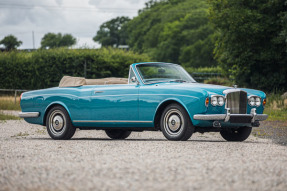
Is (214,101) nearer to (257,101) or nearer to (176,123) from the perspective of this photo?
(176,123)

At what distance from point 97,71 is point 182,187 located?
27.2 metres

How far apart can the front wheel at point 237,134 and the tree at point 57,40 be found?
334ft

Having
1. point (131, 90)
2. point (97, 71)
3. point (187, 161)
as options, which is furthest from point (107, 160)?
point (97, 71)

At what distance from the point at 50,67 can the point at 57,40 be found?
79710 millimetres

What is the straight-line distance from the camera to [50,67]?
32062 millimetres

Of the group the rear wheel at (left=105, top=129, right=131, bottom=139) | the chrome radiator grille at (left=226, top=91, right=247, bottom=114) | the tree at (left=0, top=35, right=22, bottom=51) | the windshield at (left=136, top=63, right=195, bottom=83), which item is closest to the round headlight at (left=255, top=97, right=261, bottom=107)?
the chrome radiator grille at (left=226, top=91, right=247, bottom=114)

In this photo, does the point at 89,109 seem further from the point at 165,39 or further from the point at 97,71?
the point at 165,39

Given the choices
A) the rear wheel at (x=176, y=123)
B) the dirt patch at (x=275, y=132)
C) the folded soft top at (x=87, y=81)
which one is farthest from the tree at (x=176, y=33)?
the rear wheel at (x=176, y=123)

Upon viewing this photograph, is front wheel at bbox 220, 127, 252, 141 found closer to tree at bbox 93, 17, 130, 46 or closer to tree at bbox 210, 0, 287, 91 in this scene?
tree at bbox 210, 0, 287, 91

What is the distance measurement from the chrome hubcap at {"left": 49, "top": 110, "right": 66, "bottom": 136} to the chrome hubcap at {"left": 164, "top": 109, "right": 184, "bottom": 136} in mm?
2697

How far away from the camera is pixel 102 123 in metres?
10.8

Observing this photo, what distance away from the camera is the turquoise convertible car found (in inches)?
370

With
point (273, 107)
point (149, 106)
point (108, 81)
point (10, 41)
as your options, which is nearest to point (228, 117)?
point (149, 106)

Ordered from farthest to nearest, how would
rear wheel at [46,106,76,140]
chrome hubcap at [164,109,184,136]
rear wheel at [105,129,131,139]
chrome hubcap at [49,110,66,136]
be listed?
rear wheel at [105,129,131,139]
chrome hubcap at [49,110,66,136]
rear wheel at [46,106,76,140]
chrome hubcap at [164,109,184,136]
